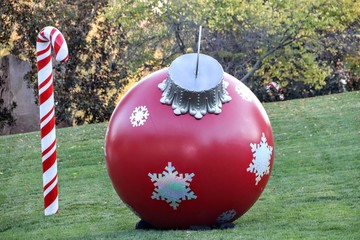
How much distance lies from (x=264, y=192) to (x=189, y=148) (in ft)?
11.4

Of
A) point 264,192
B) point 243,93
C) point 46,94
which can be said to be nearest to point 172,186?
point 243,93

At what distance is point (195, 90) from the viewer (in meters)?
7.30

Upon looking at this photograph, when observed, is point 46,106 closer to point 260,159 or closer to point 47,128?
point 47,128

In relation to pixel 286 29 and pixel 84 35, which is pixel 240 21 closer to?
pixel 286 29

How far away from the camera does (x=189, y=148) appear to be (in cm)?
719

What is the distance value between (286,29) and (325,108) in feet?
18.8

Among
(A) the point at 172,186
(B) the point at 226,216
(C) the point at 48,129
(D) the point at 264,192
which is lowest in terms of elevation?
(D) the point at 264,192

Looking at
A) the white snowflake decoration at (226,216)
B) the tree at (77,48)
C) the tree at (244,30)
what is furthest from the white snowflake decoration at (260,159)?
the tree at (77,48)

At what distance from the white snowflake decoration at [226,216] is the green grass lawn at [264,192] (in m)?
0.11

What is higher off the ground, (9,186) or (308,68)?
(9,186)

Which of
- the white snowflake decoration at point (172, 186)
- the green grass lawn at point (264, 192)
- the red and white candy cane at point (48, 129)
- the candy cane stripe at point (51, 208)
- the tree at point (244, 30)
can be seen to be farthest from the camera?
the tree at point (244, 30)

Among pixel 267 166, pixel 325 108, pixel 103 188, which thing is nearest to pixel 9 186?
pixel 103 188

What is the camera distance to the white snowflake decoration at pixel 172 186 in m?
7.20

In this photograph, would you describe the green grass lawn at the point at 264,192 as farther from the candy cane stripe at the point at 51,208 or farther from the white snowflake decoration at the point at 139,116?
the white snowflake decoration at the point at 139,116
